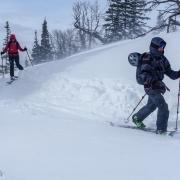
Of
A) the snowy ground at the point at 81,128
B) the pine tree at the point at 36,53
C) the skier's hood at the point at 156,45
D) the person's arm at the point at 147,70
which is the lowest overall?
the snowy ground at the point at 81,128

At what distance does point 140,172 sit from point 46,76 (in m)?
7.99

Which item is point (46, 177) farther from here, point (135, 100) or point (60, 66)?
point (60, 66)

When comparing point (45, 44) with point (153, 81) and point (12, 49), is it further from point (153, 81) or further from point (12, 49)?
point (153, 81)

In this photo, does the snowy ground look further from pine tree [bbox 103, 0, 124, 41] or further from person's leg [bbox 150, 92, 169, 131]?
pine tree [bbox 103, 0, 124, 41]

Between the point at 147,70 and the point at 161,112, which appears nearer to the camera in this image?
the point at 147,70

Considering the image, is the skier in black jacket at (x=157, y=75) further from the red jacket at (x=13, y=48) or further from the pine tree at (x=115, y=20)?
the pine tree at (x=115, y=20)

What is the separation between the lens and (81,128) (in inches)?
214

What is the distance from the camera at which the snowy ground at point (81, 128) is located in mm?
3461

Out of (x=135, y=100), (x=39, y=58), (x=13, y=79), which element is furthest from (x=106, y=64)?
(x=39, y=58)

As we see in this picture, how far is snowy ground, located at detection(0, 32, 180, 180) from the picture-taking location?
3461 mm

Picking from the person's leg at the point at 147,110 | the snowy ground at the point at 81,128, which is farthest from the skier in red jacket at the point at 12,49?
the person's leg at the point at 147,110

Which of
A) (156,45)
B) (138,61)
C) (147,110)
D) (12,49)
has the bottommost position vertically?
(147,110)

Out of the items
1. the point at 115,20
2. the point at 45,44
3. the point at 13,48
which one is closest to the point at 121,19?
the point at 115,20

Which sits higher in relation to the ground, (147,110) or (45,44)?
(45,44)
